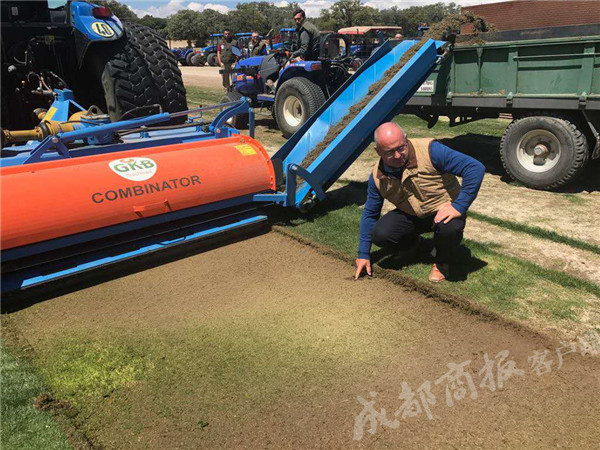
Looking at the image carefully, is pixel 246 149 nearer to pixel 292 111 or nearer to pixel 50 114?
pixel 50 114

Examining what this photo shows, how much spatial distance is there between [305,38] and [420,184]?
5.43 meters

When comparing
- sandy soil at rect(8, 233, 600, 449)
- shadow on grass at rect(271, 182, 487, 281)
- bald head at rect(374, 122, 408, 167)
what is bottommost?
sandy soil at rect(8, 233, 600, 449)

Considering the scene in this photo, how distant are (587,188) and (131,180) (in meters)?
4.75

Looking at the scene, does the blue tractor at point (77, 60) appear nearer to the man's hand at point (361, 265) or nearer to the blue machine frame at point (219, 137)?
the blue machine frame at point (219, 137)

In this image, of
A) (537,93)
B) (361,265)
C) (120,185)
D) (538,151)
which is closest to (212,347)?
(361,265)

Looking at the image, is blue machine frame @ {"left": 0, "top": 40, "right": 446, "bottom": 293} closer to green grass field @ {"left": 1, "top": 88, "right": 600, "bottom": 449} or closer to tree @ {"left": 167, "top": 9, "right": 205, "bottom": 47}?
green grass field @ {"left": 1, "top": 88, "right": 600, "bottom": 449}

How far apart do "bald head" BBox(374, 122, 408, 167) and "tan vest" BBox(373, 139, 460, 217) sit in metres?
0.19

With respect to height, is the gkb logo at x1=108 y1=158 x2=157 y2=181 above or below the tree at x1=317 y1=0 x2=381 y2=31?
below

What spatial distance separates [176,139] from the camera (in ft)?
14.8

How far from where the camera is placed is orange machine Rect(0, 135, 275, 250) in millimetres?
3287

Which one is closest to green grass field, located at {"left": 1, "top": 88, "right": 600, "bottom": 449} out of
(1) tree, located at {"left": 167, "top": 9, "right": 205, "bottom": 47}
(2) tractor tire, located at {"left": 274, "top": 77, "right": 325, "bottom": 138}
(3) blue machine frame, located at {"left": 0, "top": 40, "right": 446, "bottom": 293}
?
(3) blue machine frame, located at {"left": 0, "top": 40, "right": 446, "bottom": 293}

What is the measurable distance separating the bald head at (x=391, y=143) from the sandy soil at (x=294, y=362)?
0.94 metres

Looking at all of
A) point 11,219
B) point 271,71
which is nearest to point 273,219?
point 11,219

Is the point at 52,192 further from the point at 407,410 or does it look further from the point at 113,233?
the point at 407,410
